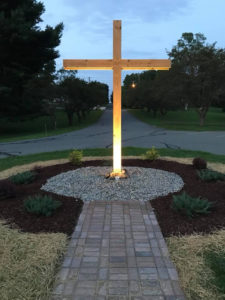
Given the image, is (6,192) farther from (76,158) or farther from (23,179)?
(76,158)

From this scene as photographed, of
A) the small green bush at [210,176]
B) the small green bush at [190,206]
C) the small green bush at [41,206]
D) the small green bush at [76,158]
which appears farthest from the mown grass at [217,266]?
the small green bush at [76,158]

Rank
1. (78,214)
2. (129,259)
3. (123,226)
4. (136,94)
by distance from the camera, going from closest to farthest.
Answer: (129,259)
(123,226)
(78,214)
(136,94)

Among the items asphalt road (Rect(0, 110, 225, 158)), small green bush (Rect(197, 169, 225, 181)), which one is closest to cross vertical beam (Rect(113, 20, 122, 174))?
small green bush (Rect(197, 169, 225, 181))

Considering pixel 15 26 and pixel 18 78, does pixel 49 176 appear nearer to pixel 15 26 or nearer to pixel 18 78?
pixel 15 26

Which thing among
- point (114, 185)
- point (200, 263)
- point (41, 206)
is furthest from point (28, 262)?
point (114, 185)

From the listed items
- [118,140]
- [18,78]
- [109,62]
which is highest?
[18,78]

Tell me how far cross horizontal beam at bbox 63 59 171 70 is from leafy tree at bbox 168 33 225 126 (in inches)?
723

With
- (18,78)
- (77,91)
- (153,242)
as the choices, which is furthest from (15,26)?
(153,242)

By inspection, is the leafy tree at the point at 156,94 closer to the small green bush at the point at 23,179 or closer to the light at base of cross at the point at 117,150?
the light at base of cross at the point at 117,150

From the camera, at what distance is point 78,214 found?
3.77m

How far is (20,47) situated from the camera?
1758 centimetres

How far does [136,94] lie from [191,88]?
20.5 meters

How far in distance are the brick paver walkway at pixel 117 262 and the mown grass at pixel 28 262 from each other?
0.11 meters

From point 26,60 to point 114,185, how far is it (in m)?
16.5
